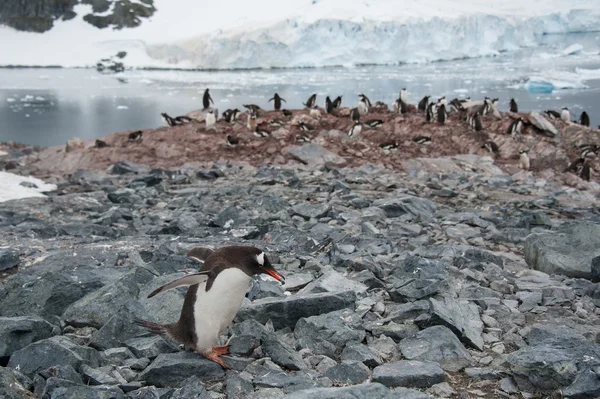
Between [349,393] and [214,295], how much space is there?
91 centimetres

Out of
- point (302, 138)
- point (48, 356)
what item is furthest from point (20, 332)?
point (302, 138)

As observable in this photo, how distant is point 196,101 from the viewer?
2686 centimetres

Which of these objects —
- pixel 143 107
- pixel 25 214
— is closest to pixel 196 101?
pixel 143 107

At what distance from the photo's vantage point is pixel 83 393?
237 centimetres

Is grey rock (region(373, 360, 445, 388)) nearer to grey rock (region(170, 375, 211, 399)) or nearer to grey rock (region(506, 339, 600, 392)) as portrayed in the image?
grey rock (region(506, 339, 600, 392))

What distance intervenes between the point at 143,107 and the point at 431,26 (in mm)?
22183

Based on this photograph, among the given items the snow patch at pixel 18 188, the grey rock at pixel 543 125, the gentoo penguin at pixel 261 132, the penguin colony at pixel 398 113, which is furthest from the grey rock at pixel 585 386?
the grey rock at pixel 543 125

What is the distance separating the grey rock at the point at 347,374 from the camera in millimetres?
2691

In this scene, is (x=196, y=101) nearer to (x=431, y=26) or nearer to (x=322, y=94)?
(x=322, y=94)

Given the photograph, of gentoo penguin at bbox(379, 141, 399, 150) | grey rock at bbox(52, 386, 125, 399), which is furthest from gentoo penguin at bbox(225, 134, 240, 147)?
grey rock at bbox(52, 386, 125, 399)

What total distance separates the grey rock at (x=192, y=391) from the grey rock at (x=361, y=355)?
2.54 feet

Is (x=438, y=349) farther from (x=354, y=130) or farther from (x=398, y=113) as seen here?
(x=398, y=113)

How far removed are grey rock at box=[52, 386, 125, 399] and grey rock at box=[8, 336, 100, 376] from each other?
12.6 inches

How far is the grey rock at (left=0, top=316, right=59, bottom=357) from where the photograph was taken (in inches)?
113
